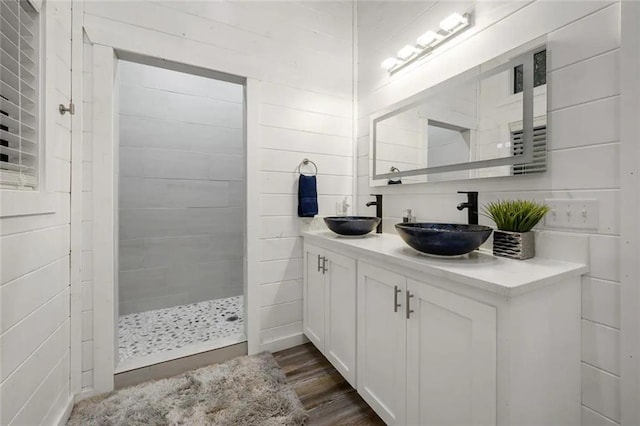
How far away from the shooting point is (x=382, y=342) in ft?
4.18

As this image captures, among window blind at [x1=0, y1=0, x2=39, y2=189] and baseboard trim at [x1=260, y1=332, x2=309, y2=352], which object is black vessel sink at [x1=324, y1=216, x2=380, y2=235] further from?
window blind at [x1=0, y1=0, x2=39, y2=189]

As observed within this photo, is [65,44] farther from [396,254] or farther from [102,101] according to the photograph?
[396,254]

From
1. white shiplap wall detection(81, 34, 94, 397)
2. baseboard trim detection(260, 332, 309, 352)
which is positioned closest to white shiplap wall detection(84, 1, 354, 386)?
baseboard trim detection(260, 332, 309, 352)

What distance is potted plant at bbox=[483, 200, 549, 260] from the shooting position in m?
1.10

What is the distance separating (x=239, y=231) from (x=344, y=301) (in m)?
1.89

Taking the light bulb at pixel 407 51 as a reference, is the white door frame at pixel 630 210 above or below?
below

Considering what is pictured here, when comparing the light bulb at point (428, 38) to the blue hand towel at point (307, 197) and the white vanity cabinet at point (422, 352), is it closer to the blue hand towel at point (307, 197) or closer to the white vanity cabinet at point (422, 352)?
the blue hand towel at point (307, 197)

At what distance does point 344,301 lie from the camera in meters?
1.57

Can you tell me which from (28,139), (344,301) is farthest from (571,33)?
(28,139)

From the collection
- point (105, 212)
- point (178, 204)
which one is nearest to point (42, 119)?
point (105, 212)

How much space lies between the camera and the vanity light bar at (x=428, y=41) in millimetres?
1446

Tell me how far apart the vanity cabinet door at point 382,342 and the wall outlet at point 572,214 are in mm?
665

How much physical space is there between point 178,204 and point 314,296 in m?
1.79

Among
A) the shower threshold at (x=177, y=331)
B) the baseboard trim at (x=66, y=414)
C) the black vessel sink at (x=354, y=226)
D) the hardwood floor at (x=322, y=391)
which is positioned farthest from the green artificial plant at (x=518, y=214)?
the baseboard trim at (x=66, y=414)
